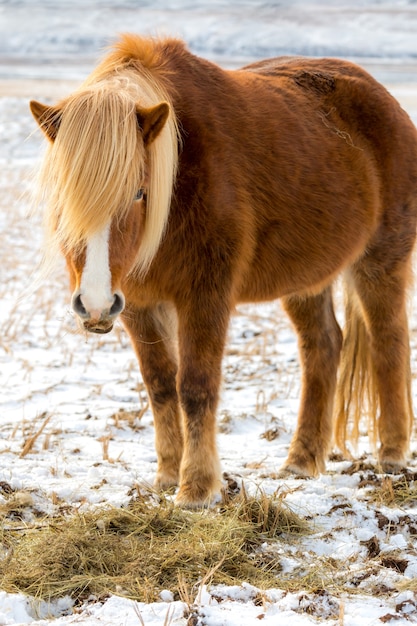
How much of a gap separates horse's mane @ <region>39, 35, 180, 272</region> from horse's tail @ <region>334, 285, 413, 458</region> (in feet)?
5.70

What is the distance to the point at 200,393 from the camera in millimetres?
3736

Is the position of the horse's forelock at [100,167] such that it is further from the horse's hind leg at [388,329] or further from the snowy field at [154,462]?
the horse's hind leg at [388,329]

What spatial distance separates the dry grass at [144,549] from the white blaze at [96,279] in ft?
2.84

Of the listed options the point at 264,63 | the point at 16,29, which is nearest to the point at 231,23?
the point at 16,29

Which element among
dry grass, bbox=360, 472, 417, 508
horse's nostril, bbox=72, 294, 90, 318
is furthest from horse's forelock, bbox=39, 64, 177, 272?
dry grass, bbox=360, 472, 417, 508

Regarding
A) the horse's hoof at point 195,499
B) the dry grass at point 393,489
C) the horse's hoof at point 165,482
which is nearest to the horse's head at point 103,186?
the horse's hoof at point 195,499

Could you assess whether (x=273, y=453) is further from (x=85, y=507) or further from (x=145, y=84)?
(x=145, y=84)

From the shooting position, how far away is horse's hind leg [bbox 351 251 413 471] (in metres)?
4.69

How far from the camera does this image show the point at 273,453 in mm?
4793

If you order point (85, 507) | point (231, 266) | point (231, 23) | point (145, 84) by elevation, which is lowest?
point (85, 507)

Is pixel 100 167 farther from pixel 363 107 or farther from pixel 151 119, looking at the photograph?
pixel 363 107

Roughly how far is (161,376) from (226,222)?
0.88 metres

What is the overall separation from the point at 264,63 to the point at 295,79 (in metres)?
0.53

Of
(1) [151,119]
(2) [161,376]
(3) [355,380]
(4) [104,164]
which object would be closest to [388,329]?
(3) [355,380]
